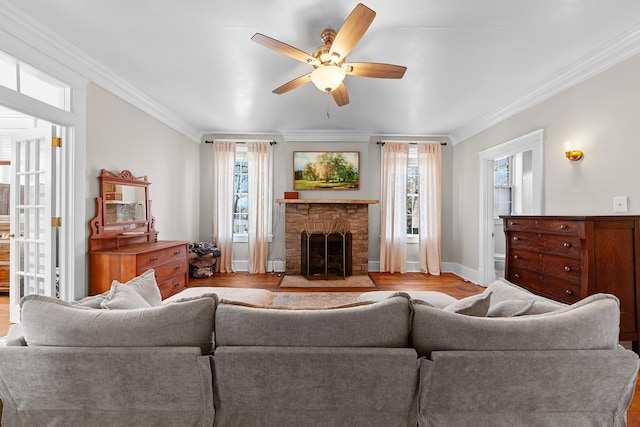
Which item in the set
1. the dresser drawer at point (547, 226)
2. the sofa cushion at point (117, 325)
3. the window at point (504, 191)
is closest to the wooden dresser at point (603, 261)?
the dresser drawer at point (547, 226)

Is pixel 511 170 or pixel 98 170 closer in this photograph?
pixel 98 170

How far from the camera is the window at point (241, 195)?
5500 mm

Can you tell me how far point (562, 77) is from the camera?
3045 millimetres

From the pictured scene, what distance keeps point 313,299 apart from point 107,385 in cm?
295

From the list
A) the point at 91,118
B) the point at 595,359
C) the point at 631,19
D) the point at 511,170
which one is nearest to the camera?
the point at 595,359

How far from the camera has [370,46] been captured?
260 centimetres

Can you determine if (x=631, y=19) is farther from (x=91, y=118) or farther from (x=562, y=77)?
(x=91, y=118)

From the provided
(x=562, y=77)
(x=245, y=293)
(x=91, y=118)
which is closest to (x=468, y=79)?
(x=562, y=77)

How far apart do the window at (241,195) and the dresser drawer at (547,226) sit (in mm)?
4203

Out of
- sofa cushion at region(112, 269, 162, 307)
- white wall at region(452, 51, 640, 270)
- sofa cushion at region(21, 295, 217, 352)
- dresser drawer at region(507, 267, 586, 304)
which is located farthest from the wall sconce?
sofa cushion at region(112, 269, 162, 307)

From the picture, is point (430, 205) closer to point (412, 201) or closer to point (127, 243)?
point (412, 201)

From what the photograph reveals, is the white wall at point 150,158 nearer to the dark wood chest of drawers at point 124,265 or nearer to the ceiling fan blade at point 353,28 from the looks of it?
the dark wood chest of drawers at point 124,265

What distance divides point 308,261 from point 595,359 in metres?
4.30

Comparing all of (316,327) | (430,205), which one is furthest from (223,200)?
(316,327)
